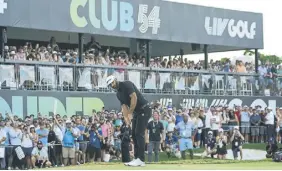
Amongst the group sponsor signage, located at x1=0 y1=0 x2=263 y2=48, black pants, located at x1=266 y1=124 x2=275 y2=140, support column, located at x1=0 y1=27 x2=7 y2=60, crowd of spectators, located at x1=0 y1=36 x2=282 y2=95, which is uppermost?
sponsor signage, located at x1=0 y1=0 x2=263 y2=48

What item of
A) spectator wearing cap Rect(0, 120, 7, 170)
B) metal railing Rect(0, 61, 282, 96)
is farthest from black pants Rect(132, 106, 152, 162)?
metal railing Rect(0, 61, 282, 96)

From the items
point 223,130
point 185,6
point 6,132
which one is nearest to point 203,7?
point 185,6

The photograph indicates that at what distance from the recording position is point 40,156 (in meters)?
22.9

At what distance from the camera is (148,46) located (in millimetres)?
32750

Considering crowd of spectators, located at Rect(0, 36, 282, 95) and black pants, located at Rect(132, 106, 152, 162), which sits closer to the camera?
black pants, located at Rect(132, 106, 152, 162)

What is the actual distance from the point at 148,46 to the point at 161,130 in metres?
8.50

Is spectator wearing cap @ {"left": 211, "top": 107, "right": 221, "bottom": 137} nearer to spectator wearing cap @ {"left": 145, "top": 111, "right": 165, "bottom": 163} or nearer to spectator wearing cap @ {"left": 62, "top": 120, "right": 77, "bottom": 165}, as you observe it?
spectator wearing cap @ {"left": 145, "top": 111, "right": 165, "bottom": 163}

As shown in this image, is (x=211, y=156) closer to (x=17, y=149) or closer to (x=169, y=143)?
(x=169, y=143)

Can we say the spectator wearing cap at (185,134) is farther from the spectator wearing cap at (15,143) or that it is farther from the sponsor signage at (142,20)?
the spectator wearing cap at (15,143)

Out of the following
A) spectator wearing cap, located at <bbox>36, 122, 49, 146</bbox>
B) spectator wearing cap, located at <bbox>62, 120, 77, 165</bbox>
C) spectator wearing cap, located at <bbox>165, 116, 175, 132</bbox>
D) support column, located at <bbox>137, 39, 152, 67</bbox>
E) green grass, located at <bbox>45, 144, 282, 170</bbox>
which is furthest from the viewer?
support column, located at <bbox>137, 39, 152, 67</bbox>

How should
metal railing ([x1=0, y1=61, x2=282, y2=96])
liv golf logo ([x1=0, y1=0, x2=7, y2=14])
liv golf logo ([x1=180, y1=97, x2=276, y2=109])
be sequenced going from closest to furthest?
metal railing ([x1=0, y1=61, x2=282, y2=96]), liv golf logo ([x1=0, y1=0, x2=7, y2=14]), liv golf logo ([x1=180, y1=97, x2=276, y2=109])

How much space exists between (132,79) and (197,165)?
1345 centimetres

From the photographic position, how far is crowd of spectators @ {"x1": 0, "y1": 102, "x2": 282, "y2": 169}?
22484 mm

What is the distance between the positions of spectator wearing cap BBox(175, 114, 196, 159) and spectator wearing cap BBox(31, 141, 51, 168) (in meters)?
5.50
